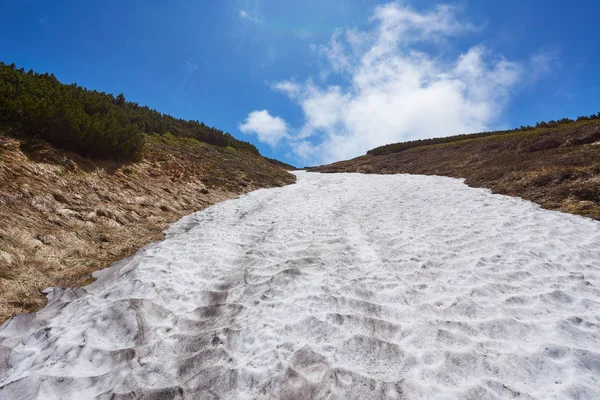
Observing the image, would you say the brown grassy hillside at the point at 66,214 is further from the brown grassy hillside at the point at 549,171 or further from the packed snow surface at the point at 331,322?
the brown grassy hillside at the point at 549,171

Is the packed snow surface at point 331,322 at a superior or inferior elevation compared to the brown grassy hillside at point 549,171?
inferior

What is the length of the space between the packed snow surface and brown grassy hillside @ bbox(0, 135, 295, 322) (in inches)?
23.5

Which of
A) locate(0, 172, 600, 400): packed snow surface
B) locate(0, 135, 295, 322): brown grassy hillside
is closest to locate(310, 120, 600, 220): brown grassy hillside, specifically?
locate(0, 172, 600, 400): packed snow surface

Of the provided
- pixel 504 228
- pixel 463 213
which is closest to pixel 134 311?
pixel 504 228

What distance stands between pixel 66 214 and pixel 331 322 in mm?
7775

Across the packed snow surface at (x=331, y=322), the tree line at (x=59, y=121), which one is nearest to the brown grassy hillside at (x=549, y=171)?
the packed snow surface at (x=331, y=322)

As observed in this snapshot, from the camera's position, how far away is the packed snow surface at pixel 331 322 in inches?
146

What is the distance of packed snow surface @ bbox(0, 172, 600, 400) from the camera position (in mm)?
3711

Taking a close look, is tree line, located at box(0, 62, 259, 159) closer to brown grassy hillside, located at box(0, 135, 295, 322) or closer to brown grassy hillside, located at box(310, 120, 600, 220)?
brown grassy hillside, located at box(0, 135, 295, 322)

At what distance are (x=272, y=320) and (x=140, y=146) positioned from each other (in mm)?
13202

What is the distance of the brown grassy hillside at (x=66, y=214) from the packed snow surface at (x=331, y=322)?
596mm

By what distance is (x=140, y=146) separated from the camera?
1460cm

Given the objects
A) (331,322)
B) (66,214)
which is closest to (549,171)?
(331,322)

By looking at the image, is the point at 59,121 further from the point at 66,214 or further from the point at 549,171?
the point at 549,171
